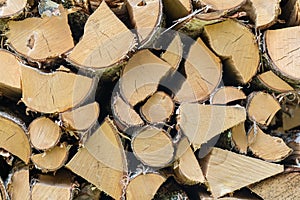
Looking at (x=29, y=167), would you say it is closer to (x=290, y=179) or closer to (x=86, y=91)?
(x=86, y=91)

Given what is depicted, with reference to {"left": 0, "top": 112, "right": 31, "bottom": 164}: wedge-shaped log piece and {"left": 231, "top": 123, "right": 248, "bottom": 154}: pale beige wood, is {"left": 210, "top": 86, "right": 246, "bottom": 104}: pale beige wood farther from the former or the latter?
{"left": 0, "top": 112, "right": 31, "bottom": 164}: wedge-shaped log piece

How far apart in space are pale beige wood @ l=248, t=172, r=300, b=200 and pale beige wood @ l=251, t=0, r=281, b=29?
1.79 ft

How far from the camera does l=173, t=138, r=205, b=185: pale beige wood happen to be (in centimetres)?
161

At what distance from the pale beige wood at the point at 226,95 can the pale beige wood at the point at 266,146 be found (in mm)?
136

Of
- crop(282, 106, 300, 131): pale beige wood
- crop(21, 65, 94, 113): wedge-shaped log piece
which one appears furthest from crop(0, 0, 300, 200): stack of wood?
crop(282, 106, 300, 131): pale beige wood

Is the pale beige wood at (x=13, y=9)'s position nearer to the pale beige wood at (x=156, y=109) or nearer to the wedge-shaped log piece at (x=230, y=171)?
the pale beige wood at (x=156, y=109)

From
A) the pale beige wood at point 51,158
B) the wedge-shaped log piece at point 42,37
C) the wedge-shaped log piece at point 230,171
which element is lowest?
the wedge-shaped log piece at point 230,171

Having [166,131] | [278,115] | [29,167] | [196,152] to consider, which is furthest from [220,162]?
[29,167]

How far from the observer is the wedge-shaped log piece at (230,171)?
166 cm

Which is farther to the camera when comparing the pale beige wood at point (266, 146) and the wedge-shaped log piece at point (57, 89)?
the pale beige wood at point (266, 146)

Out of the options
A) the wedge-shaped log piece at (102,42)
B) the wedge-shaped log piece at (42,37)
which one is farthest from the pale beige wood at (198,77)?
the wedge-shaped log piece at (42,37)

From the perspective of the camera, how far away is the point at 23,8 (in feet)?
5.11

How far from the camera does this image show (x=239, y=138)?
168 centimetres

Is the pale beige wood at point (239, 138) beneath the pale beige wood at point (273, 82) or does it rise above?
Answer: beneath
